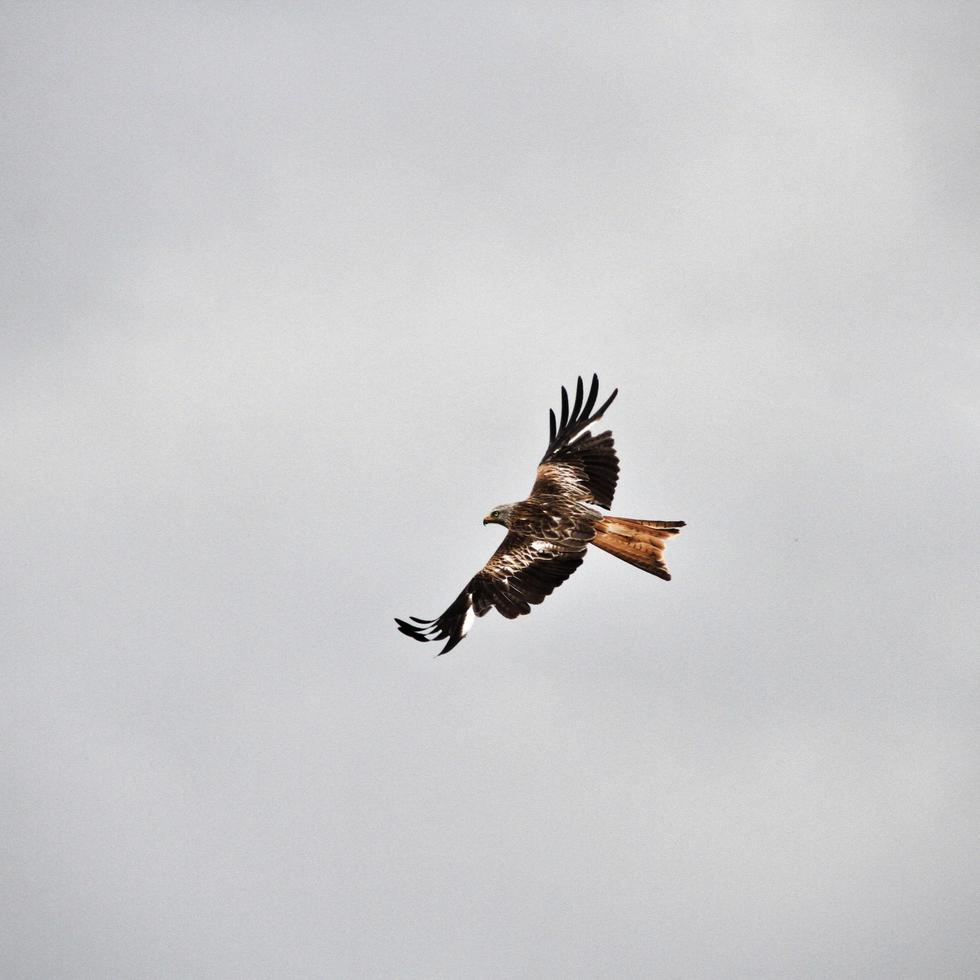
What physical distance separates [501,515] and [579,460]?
2136 mm

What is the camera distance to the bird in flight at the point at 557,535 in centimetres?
2359

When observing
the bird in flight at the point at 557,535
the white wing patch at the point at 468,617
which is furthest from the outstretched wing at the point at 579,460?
the white wing patch at the point at 468,617

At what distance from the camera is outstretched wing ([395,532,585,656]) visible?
76.3 feet

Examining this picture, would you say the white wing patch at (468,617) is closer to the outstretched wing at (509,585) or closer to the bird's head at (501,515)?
the outstretched wing at (509,585)

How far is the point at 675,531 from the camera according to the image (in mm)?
24438

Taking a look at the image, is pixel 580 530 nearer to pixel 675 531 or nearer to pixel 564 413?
pixel 675 531

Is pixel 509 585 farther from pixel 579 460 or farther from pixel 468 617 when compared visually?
pixel 579 460

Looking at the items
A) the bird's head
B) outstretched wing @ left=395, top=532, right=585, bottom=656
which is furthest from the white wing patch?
the bird's head

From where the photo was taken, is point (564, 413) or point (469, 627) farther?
point (564, 413)

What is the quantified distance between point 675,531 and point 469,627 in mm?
3981

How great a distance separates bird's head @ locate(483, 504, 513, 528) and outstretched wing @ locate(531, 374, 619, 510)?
0.64m

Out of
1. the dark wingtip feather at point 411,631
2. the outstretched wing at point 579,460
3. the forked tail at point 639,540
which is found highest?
the outstretched wing at point 579,460

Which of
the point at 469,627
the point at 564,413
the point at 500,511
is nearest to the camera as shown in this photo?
the point at 469,627

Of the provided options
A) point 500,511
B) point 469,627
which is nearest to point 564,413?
point 500,511
